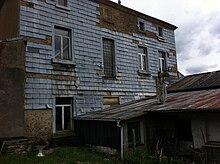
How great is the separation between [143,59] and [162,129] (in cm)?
712

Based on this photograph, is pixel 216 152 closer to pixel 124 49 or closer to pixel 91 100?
pixel 91 100

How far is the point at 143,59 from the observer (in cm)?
1630

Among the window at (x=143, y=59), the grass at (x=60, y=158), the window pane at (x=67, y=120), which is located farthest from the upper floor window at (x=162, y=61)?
the grass at (x=60, y=158)

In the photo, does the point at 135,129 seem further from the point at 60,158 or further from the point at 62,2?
the point at 62,2

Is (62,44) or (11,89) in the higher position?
(62,44)

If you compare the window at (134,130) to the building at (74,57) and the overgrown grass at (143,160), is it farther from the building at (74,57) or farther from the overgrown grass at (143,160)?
the building at (74,57)

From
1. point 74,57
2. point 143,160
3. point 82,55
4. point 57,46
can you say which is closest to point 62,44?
point 57,46

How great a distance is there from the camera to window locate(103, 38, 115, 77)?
45.3ft

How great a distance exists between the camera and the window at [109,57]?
13815 millimetres

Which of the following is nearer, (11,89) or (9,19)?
(11,89)

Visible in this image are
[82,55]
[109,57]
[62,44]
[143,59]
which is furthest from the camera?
[143,59]

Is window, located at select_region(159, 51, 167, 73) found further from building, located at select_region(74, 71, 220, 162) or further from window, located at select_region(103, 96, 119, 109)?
building, located at select_region(74, 71, 220, 162)

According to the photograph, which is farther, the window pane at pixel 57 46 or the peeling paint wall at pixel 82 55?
the window pane at pixel 57 46

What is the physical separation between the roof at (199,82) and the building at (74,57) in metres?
2.29
